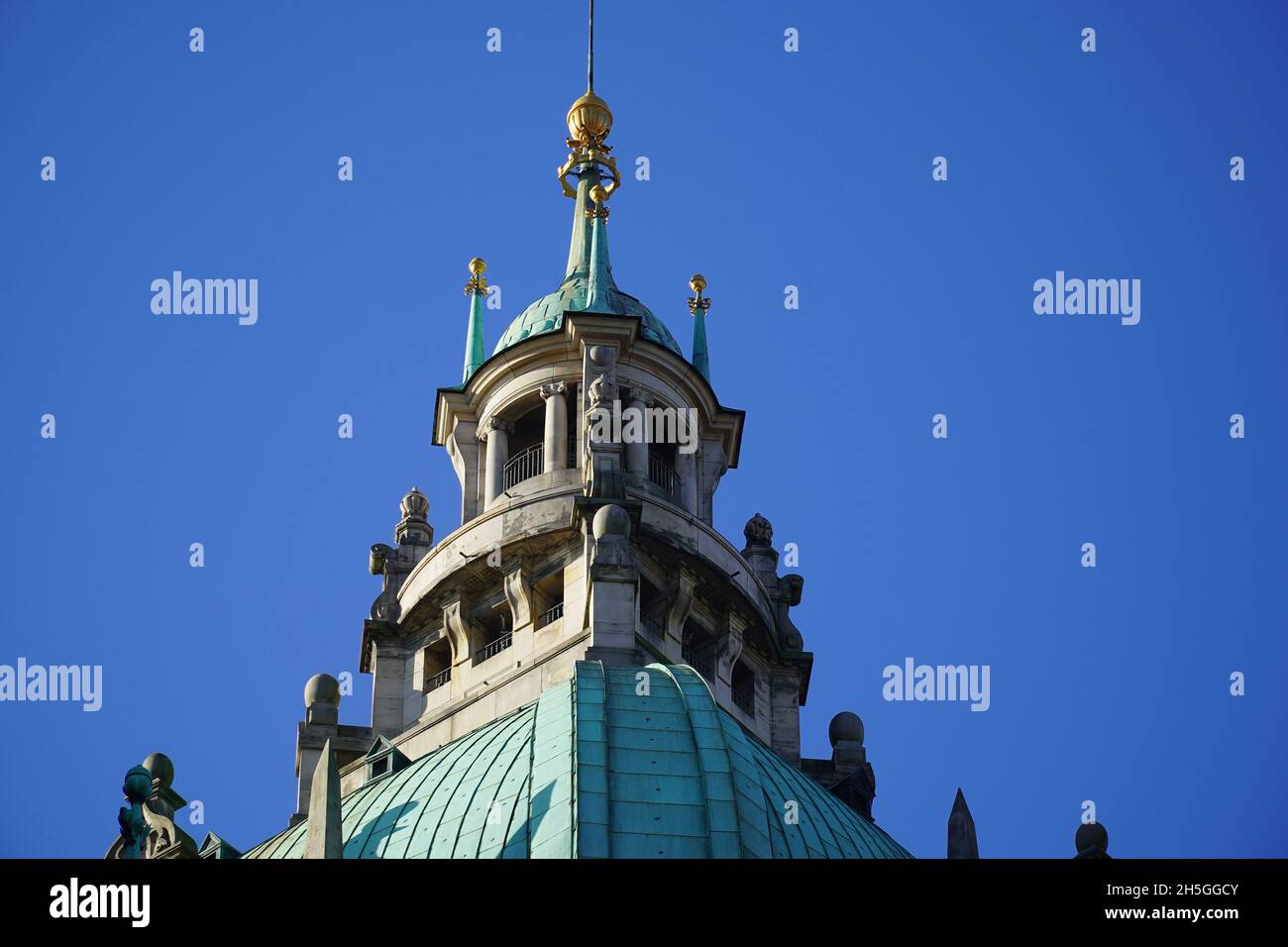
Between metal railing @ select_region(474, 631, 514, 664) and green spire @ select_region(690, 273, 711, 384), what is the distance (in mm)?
14087

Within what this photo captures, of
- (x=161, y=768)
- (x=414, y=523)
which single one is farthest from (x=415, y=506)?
(x=161, y=768)

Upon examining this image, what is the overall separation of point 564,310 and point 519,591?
34.2 feet

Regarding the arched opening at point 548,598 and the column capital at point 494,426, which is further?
the column capital at point 494,426

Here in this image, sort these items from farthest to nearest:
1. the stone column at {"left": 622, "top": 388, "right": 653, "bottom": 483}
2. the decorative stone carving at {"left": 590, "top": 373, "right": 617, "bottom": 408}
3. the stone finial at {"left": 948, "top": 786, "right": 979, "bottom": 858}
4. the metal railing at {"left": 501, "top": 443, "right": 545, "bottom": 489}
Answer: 1. the metal railing at {"left": 501, "top": 443, "right": 545, "bottom": 489}
2. the stone column at {"left": 622, "top": 388, "right": 653, "bottom": 483}
3. the decorative stone carving at {"left": 590, "top": 373, "right": 617, "bottom": 408}
4. the stone finial at {"left": 948, "top": 786, "right": 979, "bottom": 858}

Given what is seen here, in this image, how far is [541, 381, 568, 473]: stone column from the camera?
274 feet

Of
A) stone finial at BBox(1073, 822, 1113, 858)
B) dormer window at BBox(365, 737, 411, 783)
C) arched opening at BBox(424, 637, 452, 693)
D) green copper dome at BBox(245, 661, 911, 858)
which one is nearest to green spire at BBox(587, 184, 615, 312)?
arched opening at BBox(424, 637, 452, 693)

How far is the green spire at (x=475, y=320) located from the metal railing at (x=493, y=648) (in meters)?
10.6

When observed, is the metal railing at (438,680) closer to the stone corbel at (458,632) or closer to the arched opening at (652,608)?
the stone corbel at (458,632)

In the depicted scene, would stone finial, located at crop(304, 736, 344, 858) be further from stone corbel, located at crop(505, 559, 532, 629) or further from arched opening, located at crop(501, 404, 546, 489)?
arched opening, located at crop(501, 404, 546, 489)

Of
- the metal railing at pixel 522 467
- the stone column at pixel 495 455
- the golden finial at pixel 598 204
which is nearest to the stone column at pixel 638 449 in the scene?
the metal railing at pixel 522 467

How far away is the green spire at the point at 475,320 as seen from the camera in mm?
91125

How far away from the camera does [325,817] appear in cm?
6212
